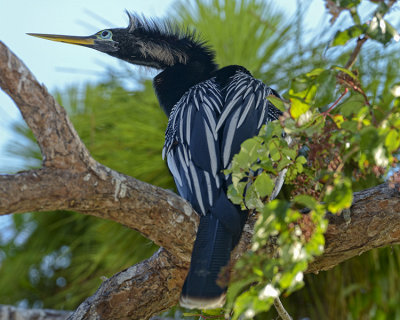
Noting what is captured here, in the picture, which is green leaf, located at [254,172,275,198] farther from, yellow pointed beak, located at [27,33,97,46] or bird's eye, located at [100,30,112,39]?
bird's eye, located at [100,30,112,39]

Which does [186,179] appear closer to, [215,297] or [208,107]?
[208,107]

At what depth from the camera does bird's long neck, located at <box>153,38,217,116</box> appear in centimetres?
223

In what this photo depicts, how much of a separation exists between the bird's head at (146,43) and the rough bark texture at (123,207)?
3.45 feet

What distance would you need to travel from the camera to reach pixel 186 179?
1.55 metres

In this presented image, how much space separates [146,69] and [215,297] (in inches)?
60.8

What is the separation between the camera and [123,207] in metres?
1.30

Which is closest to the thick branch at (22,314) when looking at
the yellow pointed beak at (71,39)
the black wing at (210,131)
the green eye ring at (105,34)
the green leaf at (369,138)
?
the black wing at (210,131)

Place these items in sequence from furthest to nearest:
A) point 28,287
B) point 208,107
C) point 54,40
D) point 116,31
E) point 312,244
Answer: point 28,287, point 116,31, point 54,40, point 208,107, point 312,244

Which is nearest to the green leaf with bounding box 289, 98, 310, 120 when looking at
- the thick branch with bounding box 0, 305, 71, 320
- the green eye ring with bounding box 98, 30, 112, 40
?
the thick branch with bounding box 0, 305, 71, 320

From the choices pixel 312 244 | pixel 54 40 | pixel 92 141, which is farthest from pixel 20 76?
pixel 92 141

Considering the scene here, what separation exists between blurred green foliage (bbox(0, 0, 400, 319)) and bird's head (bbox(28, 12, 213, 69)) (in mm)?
434

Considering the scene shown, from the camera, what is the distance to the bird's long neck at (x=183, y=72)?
223cm

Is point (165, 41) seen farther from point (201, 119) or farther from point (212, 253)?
point (212, 253)

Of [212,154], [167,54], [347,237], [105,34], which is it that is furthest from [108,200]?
[105,34]
